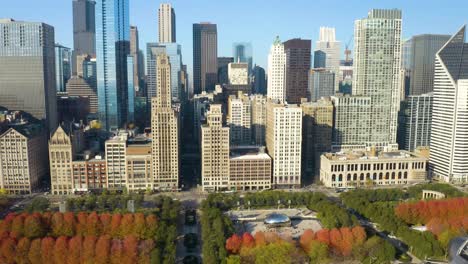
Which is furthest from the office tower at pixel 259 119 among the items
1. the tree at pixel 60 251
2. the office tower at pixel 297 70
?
the tree at pixel 60 251

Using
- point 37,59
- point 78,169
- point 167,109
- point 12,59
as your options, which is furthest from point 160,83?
point 12,59

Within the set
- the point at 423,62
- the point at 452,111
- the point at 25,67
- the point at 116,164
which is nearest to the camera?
the point at 116,164

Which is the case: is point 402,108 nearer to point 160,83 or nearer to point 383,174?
point 383,174

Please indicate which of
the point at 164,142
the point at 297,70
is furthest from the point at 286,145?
the point at 297,70

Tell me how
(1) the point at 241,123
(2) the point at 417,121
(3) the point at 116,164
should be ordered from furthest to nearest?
(1) the point at 241,123 < (2) the point at 417,121 < (3) the point at 116,164

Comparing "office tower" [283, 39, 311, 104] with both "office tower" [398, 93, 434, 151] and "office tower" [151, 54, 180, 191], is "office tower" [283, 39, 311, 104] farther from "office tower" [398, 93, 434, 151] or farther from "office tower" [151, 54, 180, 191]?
"office tower" [151, 54, 180, 191]

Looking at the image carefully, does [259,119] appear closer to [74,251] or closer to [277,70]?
[277,70]
